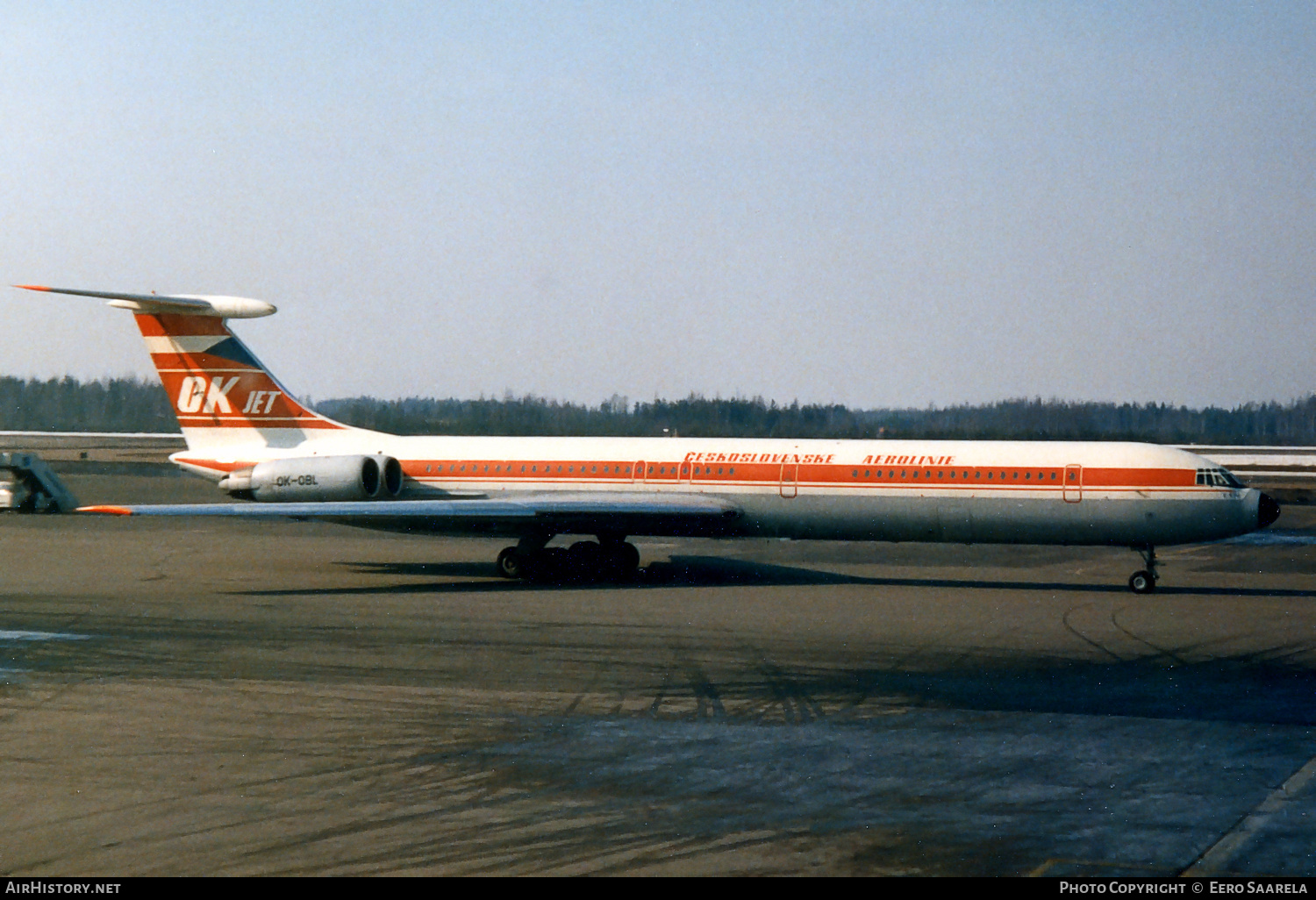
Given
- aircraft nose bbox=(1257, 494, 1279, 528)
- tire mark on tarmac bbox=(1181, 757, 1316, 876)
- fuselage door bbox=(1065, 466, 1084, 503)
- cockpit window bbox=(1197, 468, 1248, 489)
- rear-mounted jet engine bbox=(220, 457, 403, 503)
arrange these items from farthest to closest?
rear-mounted jet engine bbox=(220, 457, 403, 503) < fuselage door bbox=(1065, 466, 1084, 503) < cockpit window bbox=(1197, 468, 1248, 489) < aircraft nose bbox=(1257, 494, 1279, 528) < tire mark on tarmac bbox=(1181, 757, 1316, 876)

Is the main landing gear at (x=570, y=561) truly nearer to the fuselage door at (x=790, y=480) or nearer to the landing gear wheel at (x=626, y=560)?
the landing gear wheel at (x=626, y=560)

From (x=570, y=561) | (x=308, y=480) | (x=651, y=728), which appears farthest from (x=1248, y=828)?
(x=308, y=480)

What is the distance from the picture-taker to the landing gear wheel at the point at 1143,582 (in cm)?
2347

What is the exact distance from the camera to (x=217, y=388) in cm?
2769

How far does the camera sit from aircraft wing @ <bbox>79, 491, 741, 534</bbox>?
76.7ft

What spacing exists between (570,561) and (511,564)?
119cm

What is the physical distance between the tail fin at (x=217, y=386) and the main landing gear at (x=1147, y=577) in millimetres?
17245

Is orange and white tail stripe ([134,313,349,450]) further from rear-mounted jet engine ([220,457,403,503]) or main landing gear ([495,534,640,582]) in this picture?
main landing gear ([495,534,640,582])

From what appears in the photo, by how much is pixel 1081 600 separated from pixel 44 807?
17.5 meters

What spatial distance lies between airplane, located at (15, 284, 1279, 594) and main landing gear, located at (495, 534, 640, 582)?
39mm

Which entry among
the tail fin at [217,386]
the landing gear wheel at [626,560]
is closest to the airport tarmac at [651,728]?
the landing gear wheel at [626,560]

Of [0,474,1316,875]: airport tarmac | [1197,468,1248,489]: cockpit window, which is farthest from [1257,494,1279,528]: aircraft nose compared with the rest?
[0,474,1316,875]: airport tarmac

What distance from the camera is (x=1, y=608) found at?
1989 cm
